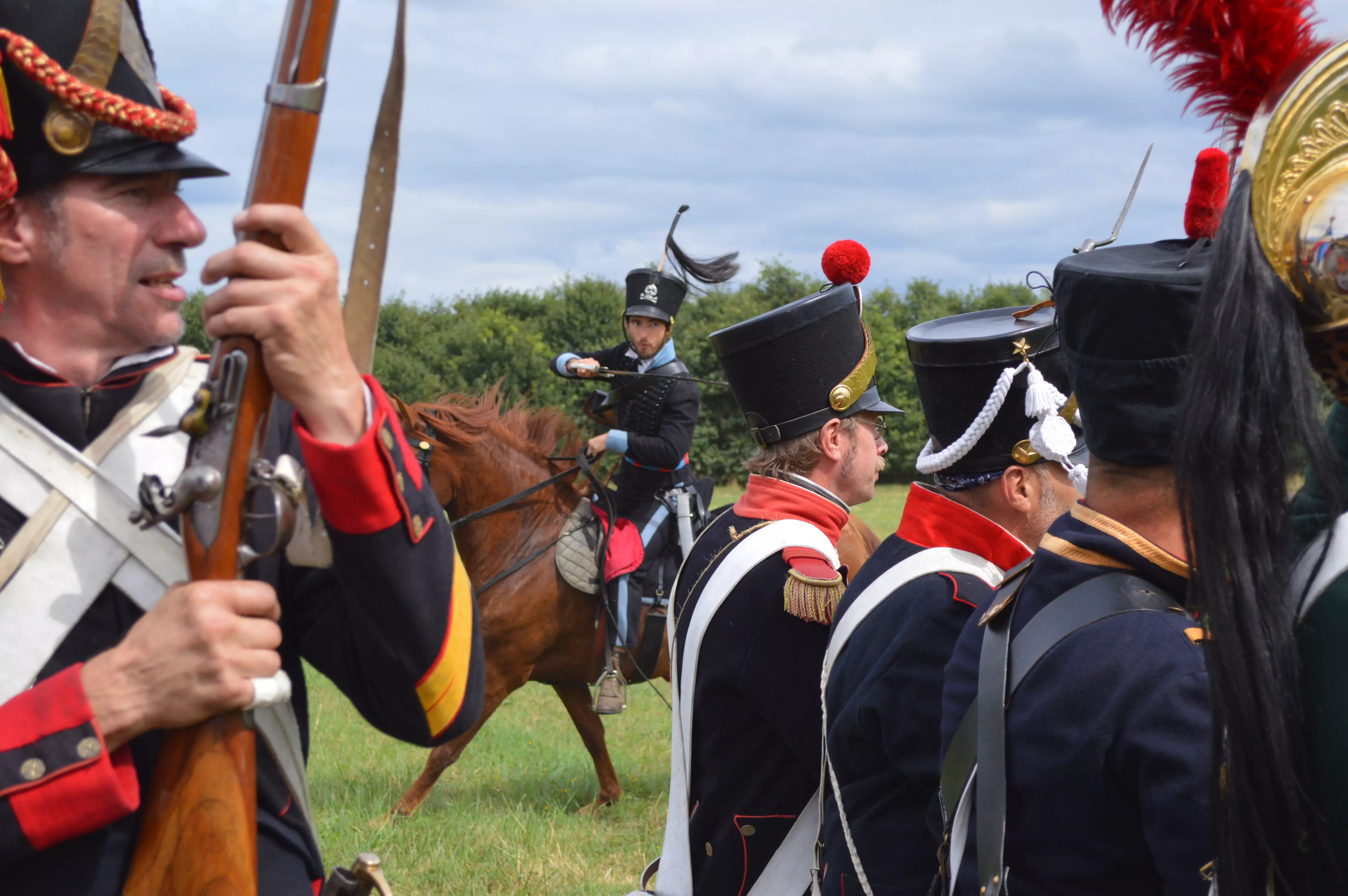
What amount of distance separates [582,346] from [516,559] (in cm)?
A: 2315

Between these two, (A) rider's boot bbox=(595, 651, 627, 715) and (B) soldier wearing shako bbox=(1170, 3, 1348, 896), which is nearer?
(B) soldier wearing shako bbox=(1170, 3, 1348, 896)

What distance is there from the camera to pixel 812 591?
3076 millimetres

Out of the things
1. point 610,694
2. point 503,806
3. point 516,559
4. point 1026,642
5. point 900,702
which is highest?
point 1026,642

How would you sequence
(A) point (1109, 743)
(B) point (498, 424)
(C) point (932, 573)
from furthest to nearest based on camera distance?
(B) point (498, 424) < (C) point (932, 573) < (A) point (1109, 743)

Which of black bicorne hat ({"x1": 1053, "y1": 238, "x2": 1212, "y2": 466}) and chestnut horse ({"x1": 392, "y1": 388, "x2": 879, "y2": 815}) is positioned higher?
black bicorne hat ({"x1": 1053, "y1": 238, "x2": 1212, "y2": 466})

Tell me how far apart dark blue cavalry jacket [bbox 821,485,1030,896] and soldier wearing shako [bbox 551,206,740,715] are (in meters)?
4.42

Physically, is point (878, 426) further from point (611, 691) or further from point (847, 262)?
point (611, 691)

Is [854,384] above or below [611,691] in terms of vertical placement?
above

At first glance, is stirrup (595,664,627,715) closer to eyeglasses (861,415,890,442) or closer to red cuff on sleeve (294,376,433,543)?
eyeglasses (861,415,890,442)

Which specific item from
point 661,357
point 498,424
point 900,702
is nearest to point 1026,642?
point 900,702

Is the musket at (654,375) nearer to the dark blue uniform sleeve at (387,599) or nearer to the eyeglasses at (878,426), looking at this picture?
the eyeglasses at (878,426)

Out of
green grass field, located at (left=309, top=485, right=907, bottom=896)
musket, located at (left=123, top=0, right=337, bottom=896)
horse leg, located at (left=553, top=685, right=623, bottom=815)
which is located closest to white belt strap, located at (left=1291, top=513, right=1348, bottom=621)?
musket, located at (left=123, top=0, right=337, bottom=896)

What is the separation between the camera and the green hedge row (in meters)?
27.8

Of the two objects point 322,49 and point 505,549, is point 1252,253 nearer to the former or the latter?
point 322,49
